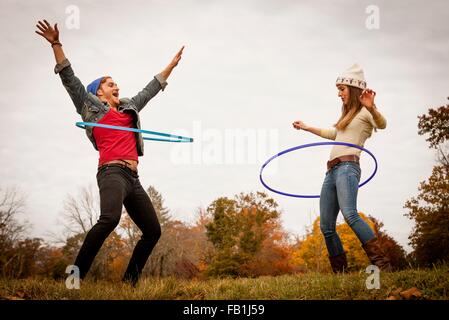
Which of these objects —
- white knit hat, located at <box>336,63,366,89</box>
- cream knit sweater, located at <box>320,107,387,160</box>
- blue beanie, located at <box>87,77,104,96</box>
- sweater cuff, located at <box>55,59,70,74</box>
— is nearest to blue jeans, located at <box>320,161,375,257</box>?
cream knit sweater, located at <box>320,107,387,160</box>

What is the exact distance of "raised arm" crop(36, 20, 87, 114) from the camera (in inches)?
179

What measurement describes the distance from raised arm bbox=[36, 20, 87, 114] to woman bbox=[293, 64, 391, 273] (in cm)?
337

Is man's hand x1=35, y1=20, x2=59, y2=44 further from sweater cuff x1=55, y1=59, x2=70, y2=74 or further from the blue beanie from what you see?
the blue beanie

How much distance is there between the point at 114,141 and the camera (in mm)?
4777

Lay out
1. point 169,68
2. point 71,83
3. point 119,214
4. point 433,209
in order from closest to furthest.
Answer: point 119,214 < point 71,83 < point 169,68 < point 433,209

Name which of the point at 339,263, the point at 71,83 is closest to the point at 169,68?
the point at 71,83

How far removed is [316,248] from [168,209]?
2419cm

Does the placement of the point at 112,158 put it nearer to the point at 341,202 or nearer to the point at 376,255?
the point at 341,202

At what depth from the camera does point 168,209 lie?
51625 mm

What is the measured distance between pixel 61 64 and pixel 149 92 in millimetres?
1372

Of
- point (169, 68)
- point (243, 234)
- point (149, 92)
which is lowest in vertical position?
point (149, 92)

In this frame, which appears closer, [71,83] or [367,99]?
[71,83]

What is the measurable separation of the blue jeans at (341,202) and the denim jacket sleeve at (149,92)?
8.84 feet
